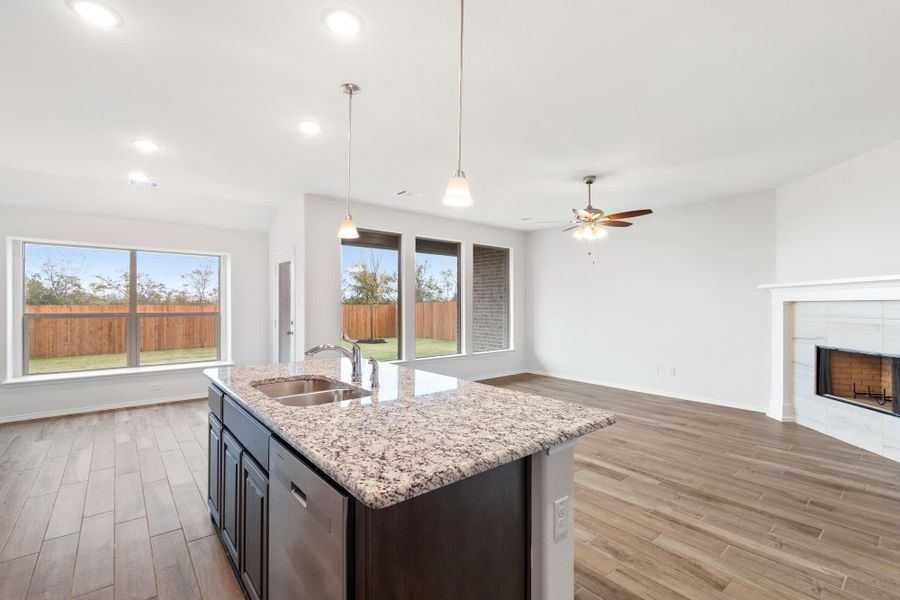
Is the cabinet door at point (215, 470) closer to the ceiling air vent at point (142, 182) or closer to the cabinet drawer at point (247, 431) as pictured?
the cabinet drawer at point (247, 431)

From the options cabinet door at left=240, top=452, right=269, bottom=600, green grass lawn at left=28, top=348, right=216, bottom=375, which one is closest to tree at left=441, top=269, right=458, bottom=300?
green grass lawn at left=28, top=348, right=216, bottom=375

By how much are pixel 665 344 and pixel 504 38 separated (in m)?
4.84

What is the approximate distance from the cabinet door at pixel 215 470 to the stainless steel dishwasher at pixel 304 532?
0.86 metres

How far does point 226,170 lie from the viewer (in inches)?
161

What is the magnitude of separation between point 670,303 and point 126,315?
705 cm

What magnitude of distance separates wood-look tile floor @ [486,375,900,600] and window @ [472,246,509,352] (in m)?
3.17

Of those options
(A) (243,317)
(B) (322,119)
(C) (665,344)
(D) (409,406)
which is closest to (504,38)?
(B) (322,119)

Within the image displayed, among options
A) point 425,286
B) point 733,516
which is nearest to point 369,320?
point 425,286

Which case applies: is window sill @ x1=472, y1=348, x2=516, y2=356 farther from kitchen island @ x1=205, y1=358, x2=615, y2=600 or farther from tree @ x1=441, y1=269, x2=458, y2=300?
kitchen island @ x1=205, y1=358, x2=615, y2=600

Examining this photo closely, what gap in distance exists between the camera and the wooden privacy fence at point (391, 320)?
5453mm

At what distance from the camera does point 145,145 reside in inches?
135

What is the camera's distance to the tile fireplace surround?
11.5ft

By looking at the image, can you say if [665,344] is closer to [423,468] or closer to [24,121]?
[423,468]

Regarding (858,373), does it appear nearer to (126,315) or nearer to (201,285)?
(201,285)
